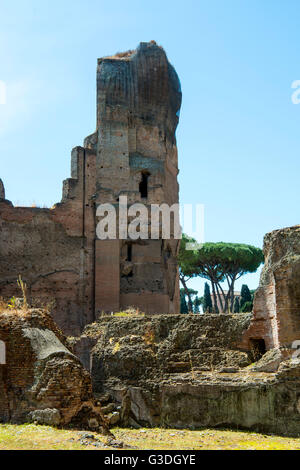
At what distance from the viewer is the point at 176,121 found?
2236 cm

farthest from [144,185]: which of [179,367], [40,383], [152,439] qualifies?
[40,383]

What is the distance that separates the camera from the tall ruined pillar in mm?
19516

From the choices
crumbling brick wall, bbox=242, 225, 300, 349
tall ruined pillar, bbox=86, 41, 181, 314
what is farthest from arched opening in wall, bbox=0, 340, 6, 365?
tall ruined pillar, bbox=86, 41, 181, 314

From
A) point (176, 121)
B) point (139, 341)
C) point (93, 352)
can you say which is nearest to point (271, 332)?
point (139, 341)

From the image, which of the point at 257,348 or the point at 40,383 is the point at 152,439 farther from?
the point at 257,348

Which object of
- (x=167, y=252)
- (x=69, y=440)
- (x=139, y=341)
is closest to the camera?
(x=69, y=440)

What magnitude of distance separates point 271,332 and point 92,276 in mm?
10307

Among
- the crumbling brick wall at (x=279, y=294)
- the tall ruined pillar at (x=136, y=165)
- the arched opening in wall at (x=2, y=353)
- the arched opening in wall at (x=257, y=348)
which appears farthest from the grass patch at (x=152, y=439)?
the tall ruined pillar at (x=136, y=165)

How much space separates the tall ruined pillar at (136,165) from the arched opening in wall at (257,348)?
8.77 meters

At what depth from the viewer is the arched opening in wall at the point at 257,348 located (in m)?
10.5

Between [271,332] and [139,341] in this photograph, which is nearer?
[271,332]

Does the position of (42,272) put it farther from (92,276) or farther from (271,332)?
(271,332)

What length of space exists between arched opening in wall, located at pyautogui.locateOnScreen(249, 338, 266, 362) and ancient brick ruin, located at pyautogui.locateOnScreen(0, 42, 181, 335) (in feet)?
28.8

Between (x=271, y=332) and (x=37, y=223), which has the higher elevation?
(x=37, y=223)
